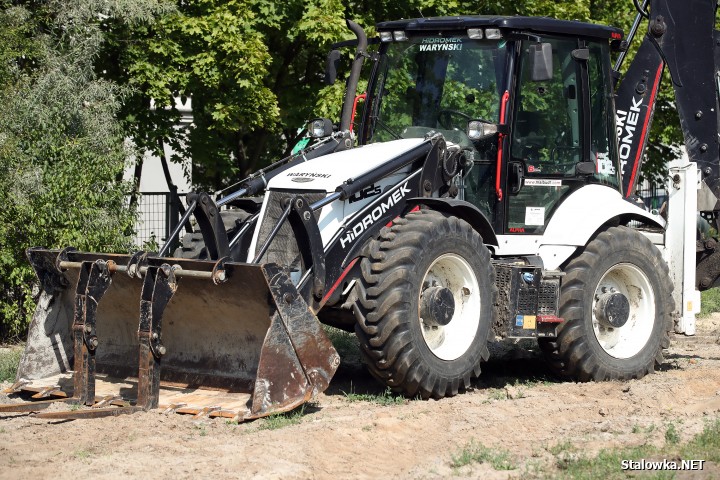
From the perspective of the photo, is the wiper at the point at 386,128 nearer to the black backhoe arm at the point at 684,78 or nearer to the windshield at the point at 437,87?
the windshield at the point at 437,87

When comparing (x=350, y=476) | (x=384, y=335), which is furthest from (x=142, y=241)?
(x=350, y=476)

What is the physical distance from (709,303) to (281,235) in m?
8.62

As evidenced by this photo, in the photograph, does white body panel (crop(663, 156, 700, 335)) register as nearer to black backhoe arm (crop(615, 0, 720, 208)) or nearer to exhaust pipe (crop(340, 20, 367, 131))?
black backhoe arm (crop(615, 0, 720, 208))

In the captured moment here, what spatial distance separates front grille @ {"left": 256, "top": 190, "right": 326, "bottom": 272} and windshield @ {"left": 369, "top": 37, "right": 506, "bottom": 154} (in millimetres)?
1350

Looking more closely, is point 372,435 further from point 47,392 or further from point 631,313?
point 631,313

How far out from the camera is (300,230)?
7727mm

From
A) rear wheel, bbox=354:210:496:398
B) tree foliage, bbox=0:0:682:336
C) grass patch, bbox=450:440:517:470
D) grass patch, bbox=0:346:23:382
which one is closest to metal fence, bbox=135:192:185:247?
tree foliage, bbox=0:0:682:336

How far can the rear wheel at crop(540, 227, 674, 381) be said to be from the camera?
8.94 metres

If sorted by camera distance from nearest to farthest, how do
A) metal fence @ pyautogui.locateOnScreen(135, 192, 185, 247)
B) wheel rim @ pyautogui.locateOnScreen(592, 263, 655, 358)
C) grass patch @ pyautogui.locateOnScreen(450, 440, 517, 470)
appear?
grass patch @ pyautogui.locateOnScreen(450, 440, 517, 470)
wheel rim @ pyautogui.locateOnScreen(592, 263, 655, 358)
metal fence @ pyautogui.locateOnScreen(135, 192, 185, 247)

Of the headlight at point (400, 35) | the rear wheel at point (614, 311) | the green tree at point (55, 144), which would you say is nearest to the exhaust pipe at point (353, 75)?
the headlight at point (400, 35)

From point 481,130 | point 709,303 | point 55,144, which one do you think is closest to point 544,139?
point 481,130

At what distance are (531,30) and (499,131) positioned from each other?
35.5 inches

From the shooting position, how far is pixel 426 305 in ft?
26.5

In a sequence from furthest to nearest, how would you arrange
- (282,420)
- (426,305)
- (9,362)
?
(9,362), (426,305), (282,420)
